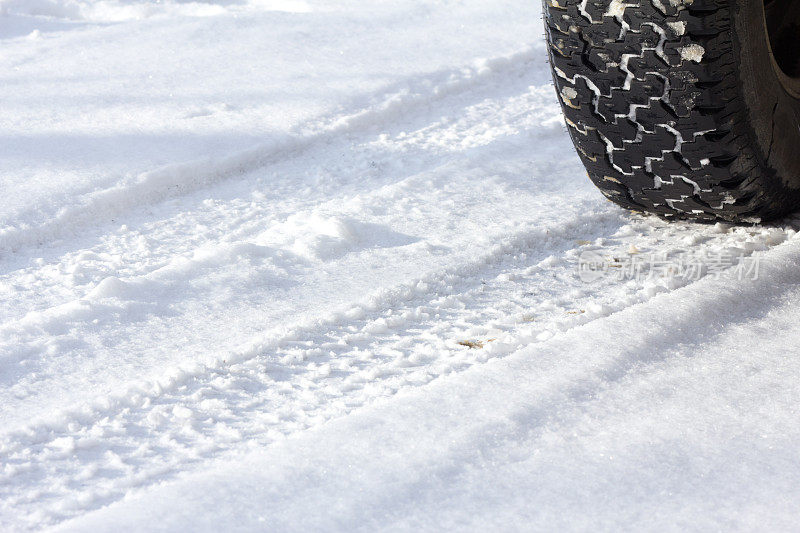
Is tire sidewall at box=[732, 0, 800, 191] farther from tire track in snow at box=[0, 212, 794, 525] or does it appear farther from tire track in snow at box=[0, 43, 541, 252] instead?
tire track in snow at box=[0, 43, 541, 252]

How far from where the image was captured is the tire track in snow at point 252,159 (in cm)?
232

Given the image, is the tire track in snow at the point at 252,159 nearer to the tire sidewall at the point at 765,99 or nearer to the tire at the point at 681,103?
the tire at the point at 681,103

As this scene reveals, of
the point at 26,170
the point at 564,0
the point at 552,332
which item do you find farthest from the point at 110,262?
the point at 564,0

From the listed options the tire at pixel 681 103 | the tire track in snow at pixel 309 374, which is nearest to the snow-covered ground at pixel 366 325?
the tire track in snow at pixel 309 374

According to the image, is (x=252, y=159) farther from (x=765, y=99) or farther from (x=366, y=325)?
(x=765, y=99)

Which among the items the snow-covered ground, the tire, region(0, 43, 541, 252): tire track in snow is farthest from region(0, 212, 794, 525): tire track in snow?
region(0, 43, 541, 252): tire track in snow

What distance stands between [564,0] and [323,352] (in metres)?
0.91

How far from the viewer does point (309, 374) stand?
160cm

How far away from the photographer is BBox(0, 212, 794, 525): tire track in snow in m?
1.38

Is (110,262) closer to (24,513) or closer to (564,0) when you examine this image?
(24,513)

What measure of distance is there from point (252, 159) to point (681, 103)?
4.92 ft

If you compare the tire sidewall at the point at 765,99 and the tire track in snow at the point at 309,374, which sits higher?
the tire sidewall at the point at 765,99

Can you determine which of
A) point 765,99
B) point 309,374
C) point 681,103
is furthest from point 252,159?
point 765,99

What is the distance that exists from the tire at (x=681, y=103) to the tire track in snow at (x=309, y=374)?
0.17m
